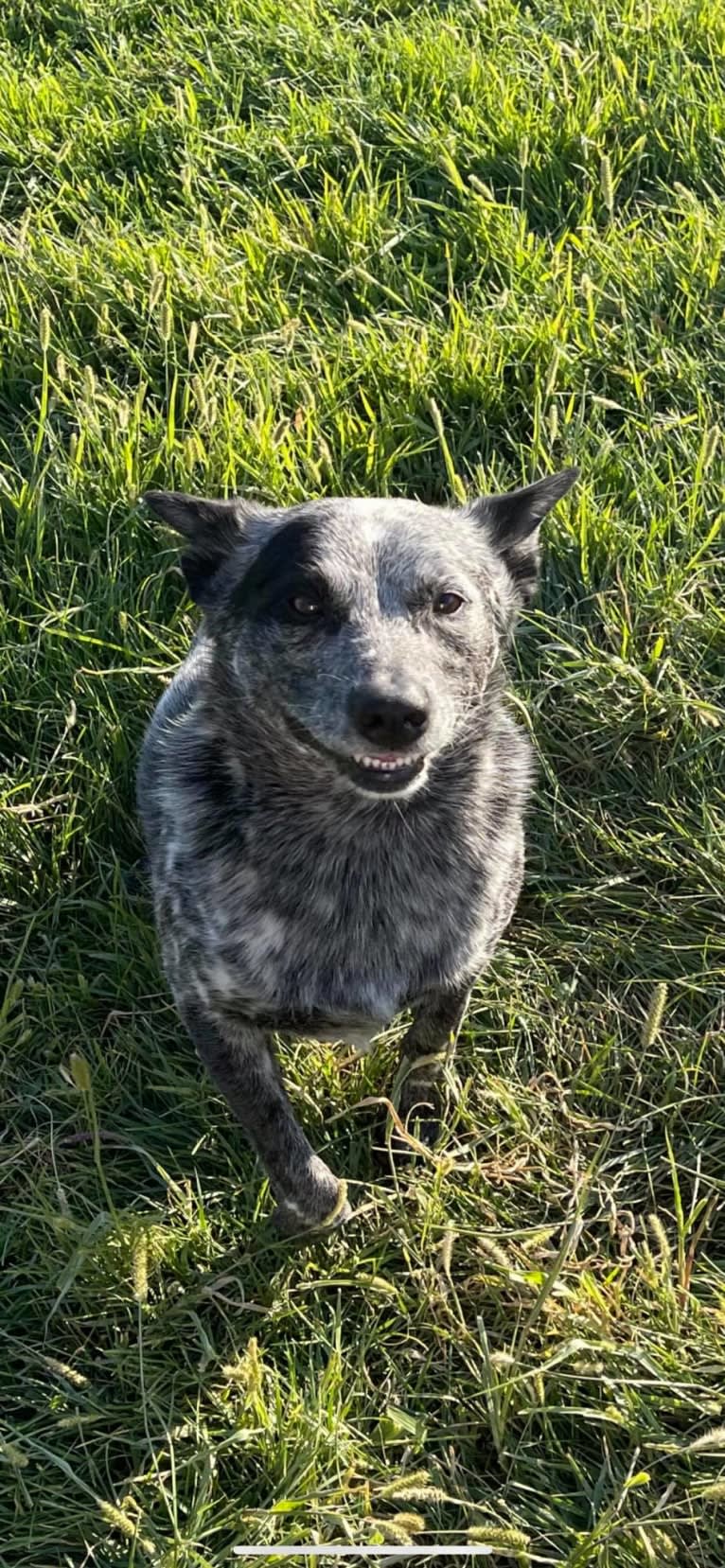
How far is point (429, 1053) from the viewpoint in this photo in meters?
2.76

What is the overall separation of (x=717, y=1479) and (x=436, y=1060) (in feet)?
2.87

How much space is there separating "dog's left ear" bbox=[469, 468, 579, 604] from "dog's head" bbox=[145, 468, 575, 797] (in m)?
0.10

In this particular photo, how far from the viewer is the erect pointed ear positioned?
8.46 feet

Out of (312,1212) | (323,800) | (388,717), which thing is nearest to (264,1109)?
(312,1212)

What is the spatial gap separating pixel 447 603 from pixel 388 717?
38 centimetres

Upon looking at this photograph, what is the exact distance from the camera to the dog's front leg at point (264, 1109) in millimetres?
2508

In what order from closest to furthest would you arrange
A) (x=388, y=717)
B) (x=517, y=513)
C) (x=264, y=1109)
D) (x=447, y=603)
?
(x=388, y=717), (x=447, y=603), (x=264, y=1109), (x=517, y=513)

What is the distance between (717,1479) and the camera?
234 cm

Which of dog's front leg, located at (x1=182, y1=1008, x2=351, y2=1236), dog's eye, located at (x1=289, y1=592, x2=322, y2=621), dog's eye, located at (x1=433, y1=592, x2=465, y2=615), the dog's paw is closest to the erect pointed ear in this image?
dog's eye, located at (x1=289, y1=592, x2=322, y2=621)

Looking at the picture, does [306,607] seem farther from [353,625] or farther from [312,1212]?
[312,1212]

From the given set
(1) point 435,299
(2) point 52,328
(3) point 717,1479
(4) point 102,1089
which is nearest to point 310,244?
(1) point 435,299

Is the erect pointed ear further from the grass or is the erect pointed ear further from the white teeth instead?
the grass

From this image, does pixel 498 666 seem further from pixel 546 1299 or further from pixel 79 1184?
pixel 79 1184

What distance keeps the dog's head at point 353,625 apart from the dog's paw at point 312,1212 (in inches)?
33.4
